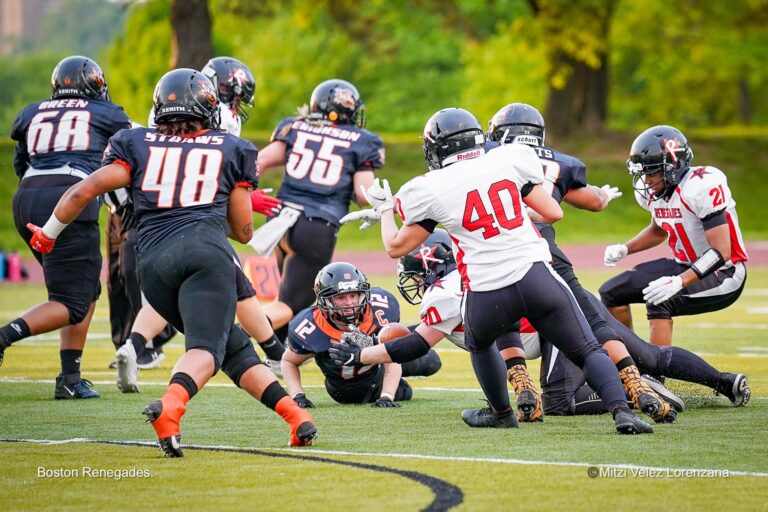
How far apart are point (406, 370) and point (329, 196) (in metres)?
1.73

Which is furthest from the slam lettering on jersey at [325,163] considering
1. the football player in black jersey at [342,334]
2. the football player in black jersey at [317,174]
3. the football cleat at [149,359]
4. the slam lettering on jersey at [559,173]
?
the slam lettering on jersey at [559,173]

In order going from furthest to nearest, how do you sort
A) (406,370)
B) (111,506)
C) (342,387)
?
(406,370) < (342,387) < (111,506)

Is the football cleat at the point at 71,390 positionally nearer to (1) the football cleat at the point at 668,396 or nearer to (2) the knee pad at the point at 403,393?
(2) the knee pad at the point at 403,393

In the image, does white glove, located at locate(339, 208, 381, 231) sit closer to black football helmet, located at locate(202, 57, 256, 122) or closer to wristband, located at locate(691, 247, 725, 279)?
wristband, located at locate(691, 247, 725, 279)

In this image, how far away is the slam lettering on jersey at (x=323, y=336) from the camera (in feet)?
23.5

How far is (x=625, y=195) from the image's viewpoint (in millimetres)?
27828

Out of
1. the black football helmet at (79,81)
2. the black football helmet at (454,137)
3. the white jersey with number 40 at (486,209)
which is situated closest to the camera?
the white jersey with number 40 at (486,209)

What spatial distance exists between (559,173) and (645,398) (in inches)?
51.1

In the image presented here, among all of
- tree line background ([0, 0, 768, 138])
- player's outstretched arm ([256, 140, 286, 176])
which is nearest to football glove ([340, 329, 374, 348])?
player's outstretched arm ([256, 140, 286, 176])

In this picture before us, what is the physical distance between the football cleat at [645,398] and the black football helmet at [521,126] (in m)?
1.40

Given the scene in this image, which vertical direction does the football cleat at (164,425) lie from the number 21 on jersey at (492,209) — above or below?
below

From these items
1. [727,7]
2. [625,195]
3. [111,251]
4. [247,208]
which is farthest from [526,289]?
[727,7]

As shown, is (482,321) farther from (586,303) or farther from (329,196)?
(329,196)

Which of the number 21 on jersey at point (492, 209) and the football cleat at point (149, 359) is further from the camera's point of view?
the football cleat at point (149, 359)
